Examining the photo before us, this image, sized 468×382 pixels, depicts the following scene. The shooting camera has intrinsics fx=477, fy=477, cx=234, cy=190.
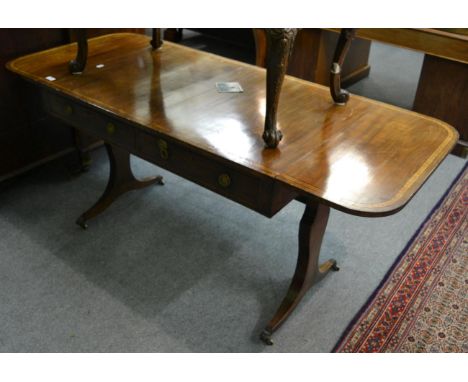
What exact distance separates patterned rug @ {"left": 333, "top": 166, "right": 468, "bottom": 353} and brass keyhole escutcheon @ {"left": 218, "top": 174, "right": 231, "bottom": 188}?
0.73 meters

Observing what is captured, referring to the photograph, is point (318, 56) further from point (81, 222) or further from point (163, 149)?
point (163, 149)

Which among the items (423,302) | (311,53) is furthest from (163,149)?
(311,53)

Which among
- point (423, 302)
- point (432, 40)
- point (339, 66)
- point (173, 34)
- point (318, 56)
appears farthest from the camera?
point (173, 34)

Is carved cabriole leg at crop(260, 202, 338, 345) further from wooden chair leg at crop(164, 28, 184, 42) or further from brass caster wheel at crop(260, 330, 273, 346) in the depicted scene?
wooden chair leg at crop(164, 28, 184, 42)

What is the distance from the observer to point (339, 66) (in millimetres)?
1591

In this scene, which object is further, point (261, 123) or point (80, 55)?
point (80, 55)

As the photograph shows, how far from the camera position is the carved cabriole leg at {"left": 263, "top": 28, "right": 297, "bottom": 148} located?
3.97ft

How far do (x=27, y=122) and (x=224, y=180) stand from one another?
1.28m

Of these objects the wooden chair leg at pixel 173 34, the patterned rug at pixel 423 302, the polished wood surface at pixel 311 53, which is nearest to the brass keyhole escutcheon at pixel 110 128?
the patterned rug at pixel 423 302

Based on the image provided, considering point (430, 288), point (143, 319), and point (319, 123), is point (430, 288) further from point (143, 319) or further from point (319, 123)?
point (143, 319)

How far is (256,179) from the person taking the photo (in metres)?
1.30

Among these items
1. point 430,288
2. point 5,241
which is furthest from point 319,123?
point 5,241

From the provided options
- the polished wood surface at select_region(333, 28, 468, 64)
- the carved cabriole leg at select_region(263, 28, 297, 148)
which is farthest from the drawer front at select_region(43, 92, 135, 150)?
the polished wood surface at select_region(333, 28, 468, 64)

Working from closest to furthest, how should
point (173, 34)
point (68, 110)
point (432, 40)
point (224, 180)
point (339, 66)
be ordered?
point (224, 180), point (339, 66), point (68, 110), point (432, 40), point (173, 34)
